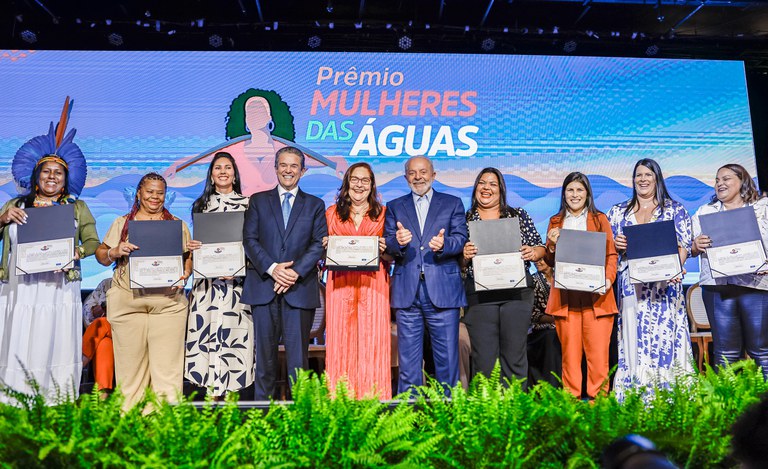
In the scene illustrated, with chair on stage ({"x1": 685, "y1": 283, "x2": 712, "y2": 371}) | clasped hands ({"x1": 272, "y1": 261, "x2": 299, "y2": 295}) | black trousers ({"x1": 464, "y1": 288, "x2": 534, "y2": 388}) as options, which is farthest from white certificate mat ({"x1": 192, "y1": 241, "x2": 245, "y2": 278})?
chair on stage ({"x1": 685, "y1": 283, "x2": 712, "y2": 371})

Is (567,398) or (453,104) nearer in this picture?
(567,398)

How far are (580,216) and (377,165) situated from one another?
278 cm

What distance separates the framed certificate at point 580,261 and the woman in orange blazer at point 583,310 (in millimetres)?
103

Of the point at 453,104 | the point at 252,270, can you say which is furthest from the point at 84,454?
the point at 453,104

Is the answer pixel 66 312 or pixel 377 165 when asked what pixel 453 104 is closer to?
pixel 377 165

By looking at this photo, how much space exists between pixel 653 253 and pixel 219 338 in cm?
287

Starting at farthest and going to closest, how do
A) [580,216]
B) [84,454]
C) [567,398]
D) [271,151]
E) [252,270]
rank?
[271,151] < [580,216] < [252,270] < [567,398] < [84,454]

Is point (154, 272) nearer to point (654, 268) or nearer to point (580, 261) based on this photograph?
point (580, 261)

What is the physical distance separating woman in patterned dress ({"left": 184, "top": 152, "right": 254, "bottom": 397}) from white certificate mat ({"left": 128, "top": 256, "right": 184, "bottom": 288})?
18 cm

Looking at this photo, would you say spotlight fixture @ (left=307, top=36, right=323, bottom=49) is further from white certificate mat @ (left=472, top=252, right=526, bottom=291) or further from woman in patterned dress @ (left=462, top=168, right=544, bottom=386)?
white certificate mat @ (left=472, top=252, right=526, bottom=291)

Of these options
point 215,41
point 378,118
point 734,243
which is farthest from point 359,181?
point 215,41

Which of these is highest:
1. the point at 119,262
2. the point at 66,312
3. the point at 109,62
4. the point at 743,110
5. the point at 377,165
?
the point at 109,62

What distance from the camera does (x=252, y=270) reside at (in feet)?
13.7

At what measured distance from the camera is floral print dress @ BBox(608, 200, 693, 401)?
170 inches
